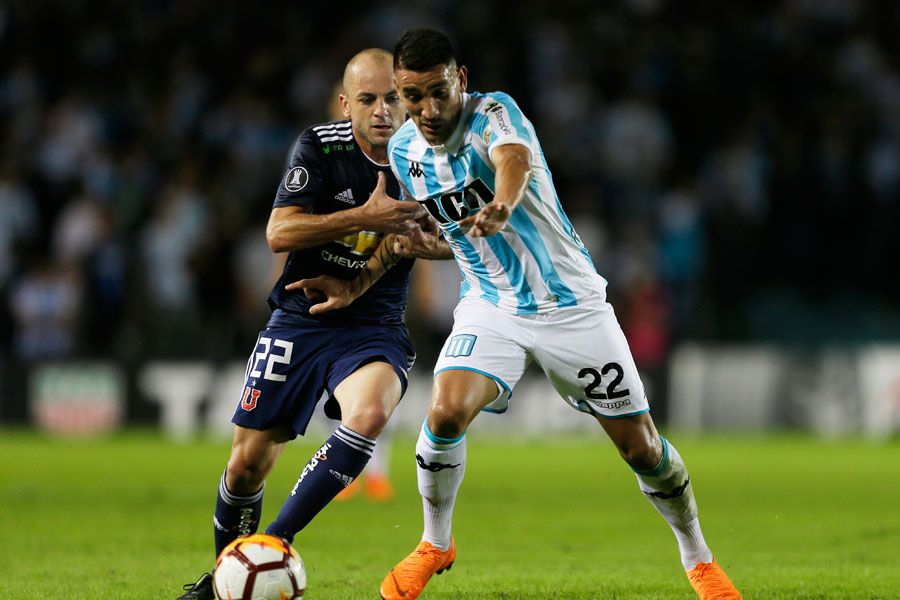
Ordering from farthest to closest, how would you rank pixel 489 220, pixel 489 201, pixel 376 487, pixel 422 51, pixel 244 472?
pixel 376 487 → pixel 244 472 → pixel 489 201 → pixel 422 51 → pixel 489 220

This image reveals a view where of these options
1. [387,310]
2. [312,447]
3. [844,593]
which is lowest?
[312,447]

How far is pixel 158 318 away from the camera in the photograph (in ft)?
54.3

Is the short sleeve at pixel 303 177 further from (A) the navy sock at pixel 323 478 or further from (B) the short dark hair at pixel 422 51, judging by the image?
(A) the navy sock at pixel 323 478

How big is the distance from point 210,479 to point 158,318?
4866mm

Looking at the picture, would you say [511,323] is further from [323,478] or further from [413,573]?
[413,573]

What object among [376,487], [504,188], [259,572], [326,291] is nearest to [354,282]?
[326,291]

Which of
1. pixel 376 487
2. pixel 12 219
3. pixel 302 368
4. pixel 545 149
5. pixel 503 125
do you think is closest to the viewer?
pixel 503 125

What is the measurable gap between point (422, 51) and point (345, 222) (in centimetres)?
84

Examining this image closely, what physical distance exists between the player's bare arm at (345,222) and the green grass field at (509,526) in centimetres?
157

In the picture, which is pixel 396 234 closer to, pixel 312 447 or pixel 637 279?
pixel 312 447

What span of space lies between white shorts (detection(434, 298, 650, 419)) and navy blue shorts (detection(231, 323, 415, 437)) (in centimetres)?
47

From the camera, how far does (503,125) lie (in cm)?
561

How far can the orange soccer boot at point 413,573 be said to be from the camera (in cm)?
585

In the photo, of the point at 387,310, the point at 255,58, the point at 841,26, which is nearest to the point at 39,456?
the point at 255,58
